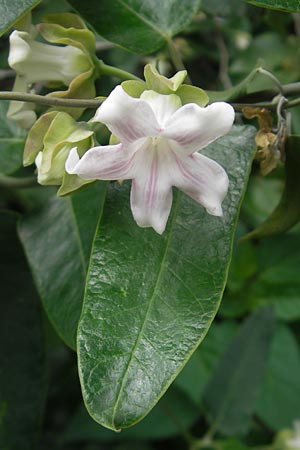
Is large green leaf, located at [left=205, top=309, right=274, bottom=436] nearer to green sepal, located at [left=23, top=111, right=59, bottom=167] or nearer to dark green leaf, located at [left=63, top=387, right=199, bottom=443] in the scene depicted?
dark green leaf, located at [left=63, top=387, right=199, bottom=443]

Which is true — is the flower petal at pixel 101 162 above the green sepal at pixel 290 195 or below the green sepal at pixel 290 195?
above

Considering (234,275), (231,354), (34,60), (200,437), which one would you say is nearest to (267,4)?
(34,60)

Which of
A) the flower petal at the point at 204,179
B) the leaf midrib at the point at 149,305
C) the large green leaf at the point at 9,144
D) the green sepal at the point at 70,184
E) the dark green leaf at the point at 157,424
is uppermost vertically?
the flower petal at the point at 204,179

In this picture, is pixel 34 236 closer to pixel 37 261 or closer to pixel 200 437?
pixel 37 261

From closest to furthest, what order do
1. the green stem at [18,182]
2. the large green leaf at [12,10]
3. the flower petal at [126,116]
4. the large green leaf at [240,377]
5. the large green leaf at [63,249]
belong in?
the flower petal at [126,116] < the large green leaf at [12,10] < the large green leaf at [63,249] < the green stem at [18,182] < the large green leaf at [240,377]

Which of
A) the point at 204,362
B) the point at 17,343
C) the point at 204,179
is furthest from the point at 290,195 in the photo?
the point at 204,362

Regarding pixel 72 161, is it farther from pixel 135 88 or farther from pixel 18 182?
pixel 18 182

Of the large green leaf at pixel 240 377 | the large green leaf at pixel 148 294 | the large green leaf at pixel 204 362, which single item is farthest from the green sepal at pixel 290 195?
the large green leaf at pixel 204 362

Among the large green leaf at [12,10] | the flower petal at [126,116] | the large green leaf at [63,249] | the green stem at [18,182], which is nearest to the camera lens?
the flower petal at [126,116]

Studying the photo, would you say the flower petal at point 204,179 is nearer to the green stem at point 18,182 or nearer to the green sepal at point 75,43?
the green sepal at point 75,43
